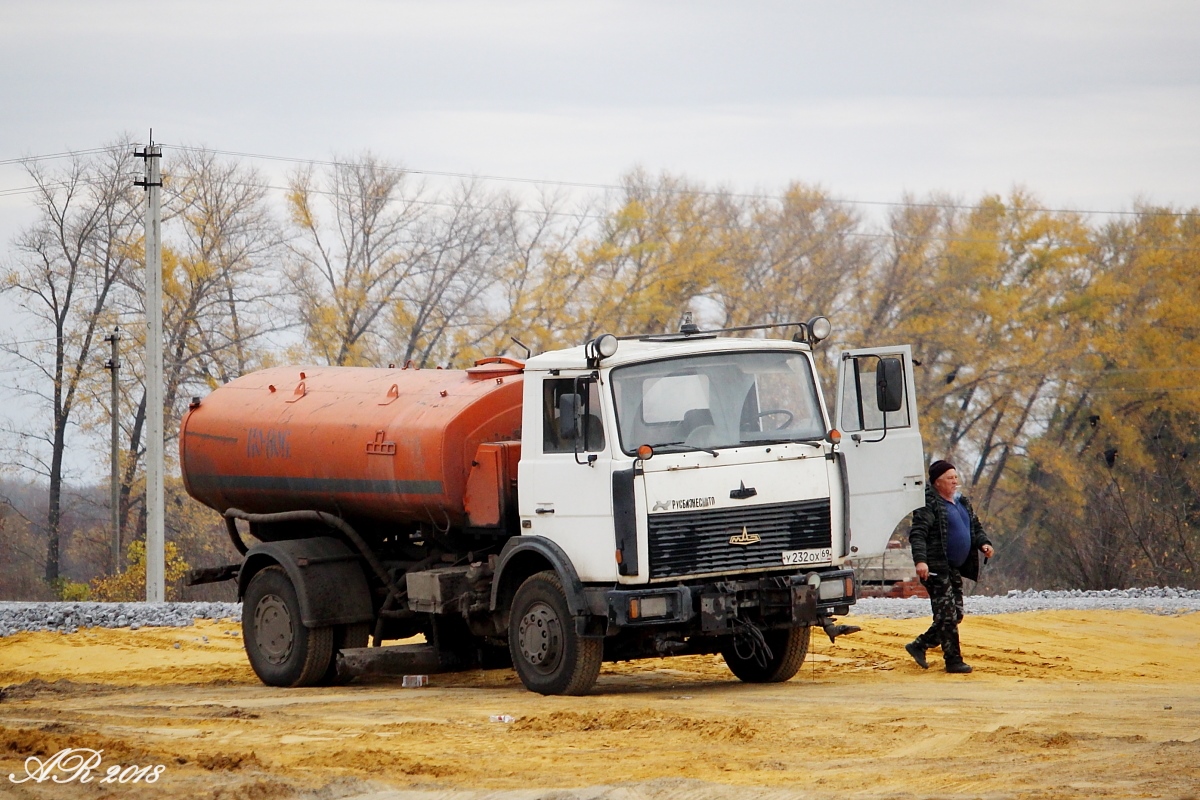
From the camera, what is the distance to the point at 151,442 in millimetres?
26328

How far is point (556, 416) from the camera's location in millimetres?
11273

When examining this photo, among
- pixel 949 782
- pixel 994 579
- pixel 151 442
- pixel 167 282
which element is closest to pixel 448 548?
pixel 949 782

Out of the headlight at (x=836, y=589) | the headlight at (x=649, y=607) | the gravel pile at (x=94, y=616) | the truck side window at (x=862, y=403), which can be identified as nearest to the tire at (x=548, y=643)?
the headlight at (x=649, y=607)

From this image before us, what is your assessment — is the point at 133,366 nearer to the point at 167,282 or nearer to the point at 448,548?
the point at 167,282

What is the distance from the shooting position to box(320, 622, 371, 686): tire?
13.4 metres

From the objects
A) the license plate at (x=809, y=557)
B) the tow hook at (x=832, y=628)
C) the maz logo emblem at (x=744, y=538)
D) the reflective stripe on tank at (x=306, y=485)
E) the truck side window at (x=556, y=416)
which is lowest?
the tow hook at (x=832, y=628)

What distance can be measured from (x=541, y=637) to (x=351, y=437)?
2.67 m

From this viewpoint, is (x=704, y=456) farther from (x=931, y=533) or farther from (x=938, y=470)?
(x=938, y=470)

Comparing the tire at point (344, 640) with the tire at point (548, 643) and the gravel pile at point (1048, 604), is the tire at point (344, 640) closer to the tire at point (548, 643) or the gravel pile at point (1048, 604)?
the tire at point (548, 643)

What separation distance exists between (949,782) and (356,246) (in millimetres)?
42596

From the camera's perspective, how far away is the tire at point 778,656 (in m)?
12.0

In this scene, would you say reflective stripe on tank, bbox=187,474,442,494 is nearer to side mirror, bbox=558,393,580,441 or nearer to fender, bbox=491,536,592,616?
fender, bbox=491,536,592,616

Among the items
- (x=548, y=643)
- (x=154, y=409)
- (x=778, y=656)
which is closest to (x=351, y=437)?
(x=548, y=643)

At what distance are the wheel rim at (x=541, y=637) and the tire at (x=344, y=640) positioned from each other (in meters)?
2.41
